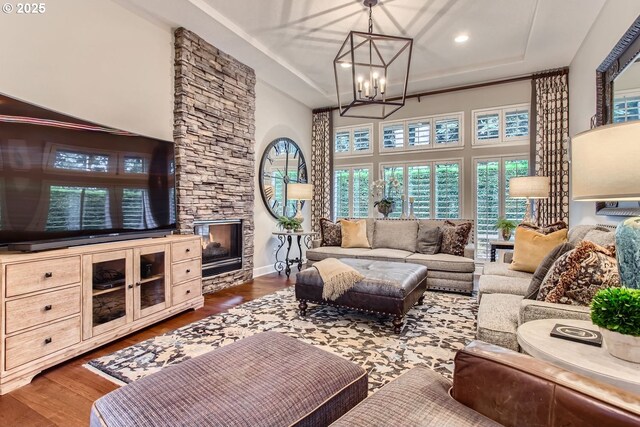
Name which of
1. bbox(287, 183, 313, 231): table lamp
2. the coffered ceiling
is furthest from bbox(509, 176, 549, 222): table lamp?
bbox(287, 183, 313, 231): table lamp

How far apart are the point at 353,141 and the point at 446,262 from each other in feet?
11.4

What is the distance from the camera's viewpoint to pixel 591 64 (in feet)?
11.9

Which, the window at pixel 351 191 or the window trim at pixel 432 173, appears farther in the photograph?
the window at pixel 351 191

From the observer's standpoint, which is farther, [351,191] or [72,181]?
[351,191]

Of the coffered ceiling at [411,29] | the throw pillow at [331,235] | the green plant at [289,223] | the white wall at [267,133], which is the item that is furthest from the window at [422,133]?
the green plant at [289,223]

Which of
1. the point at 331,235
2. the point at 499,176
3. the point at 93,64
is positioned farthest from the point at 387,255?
the point at 93,64

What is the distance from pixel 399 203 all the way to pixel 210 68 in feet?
13.0

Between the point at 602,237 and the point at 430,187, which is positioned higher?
the point at 430,187

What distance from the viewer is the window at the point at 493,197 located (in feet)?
17.1

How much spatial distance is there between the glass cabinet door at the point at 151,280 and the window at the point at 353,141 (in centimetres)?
449

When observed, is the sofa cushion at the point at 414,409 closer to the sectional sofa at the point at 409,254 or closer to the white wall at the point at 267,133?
the sectional sofa at the point at 409,254

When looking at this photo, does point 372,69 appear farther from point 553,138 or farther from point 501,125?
point 553,138

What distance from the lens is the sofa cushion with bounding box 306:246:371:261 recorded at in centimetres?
470

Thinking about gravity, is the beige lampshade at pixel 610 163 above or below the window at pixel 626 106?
below
